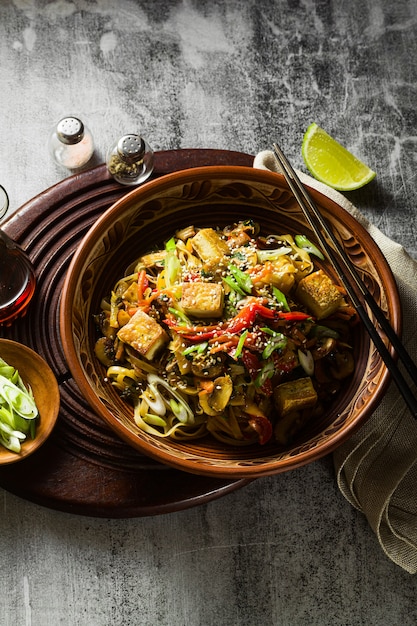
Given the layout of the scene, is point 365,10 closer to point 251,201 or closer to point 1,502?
point 251,201

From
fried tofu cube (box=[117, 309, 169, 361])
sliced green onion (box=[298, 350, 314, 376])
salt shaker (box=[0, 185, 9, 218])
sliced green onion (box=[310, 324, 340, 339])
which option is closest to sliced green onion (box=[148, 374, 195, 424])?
fried tofu cube (box=[117, 309, 169, 361])

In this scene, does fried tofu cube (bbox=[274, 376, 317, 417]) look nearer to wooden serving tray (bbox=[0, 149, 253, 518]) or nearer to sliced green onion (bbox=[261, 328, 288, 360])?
sliced green onion (bbox=[261, 328, 288, 360])

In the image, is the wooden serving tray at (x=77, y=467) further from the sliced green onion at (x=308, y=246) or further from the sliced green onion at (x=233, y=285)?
the sliced green onion at (x=308, y=246)

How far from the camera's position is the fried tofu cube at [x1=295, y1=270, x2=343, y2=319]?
2893mm

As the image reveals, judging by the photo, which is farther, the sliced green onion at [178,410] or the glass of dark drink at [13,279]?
the glass of dark drink at [13,279]

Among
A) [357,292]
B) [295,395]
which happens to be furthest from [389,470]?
[357,292]

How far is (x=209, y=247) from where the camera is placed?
2959 millimetres

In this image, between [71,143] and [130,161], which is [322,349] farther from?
[71,143]

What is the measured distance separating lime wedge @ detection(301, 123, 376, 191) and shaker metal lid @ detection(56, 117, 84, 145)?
1169mm

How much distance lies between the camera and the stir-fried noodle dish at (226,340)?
2783 mm

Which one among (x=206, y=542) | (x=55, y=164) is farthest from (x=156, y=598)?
(x=55, y=164)

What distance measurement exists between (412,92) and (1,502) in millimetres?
3101

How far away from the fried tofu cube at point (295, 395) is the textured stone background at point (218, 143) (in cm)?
67

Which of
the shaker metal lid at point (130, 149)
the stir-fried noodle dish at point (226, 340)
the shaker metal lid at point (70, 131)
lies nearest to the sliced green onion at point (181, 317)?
the stir-fried noodle dish at point (226, 340)
